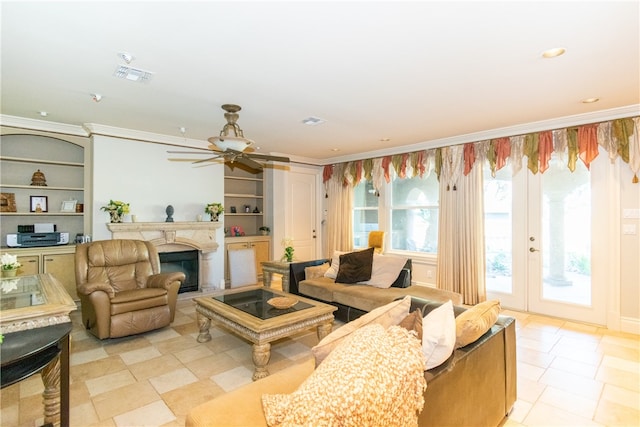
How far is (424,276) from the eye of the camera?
18.0ft

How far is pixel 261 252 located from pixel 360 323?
5021 millimetres

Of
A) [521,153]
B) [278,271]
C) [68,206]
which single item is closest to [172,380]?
[278,271]

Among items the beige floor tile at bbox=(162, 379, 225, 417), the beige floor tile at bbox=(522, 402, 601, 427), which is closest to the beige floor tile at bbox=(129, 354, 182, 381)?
the beige floor tile at bbox=(162, 379, 225, 417)

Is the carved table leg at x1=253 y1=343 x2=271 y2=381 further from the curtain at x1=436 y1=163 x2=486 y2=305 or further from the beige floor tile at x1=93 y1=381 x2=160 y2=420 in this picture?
the curtain at x1=436 y1=163 x2=486 y2=305

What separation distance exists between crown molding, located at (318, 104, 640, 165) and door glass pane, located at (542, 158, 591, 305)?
48 centimetres

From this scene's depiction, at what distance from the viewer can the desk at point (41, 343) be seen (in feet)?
4.91

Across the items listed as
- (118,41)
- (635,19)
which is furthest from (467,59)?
(118,41)

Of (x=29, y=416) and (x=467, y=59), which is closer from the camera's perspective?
(x=29, y=416)

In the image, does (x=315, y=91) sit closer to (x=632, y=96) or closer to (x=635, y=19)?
(x=635, y=19)

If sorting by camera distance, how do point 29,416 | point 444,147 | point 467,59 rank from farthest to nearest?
point 444,147 < point 467,59 < point 29,416

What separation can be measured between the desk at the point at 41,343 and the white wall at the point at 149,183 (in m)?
2.66

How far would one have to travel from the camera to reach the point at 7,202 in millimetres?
4277

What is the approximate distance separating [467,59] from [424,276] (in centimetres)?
379

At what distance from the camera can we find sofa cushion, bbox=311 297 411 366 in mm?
1504
